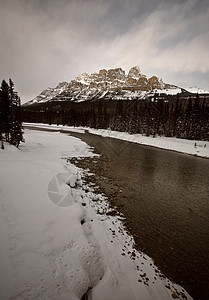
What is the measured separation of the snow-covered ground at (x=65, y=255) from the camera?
290cm

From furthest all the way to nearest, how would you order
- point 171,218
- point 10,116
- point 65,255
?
1. point 10,116
2. point 171,218
3. point 65,255

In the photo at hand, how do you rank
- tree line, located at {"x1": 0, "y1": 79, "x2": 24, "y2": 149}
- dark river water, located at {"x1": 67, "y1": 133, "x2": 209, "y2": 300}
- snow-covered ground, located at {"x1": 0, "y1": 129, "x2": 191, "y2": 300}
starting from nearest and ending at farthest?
snow-covered ground, located at {"x1": 0, "y1": 129, "x2": 191, "y2": 300}
dark river water, located at {"x1": 67, "y1": 133, "x2": 209, "y2": 300}
tree line, located at {"x1": 0, "y1": 79, "x2": 24, "y2": 149}

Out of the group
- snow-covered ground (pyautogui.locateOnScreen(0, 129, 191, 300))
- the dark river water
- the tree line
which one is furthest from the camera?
the tree line

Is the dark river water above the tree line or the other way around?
the other way around

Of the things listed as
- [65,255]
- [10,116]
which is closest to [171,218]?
[65,255]

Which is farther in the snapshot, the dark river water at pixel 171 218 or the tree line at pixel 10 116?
the tree line at pixel 10 116

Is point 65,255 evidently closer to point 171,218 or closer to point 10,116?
point 171,218

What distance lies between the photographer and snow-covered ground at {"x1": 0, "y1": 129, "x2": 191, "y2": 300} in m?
2.90

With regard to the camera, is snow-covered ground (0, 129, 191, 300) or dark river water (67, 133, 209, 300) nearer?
snow-covered ground (0, 129, 191, 300)

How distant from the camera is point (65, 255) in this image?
3.68m

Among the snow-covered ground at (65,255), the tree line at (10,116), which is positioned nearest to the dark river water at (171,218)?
Answer: the snow-covered ground at (65,255)

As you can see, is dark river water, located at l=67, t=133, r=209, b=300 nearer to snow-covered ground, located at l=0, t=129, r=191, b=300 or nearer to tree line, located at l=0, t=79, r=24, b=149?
snow-covered ground, located at l=0, t=129, r=191, b=300

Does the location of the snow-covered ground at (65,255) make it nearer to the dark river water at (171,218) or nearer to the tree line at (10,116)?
the dark river water at (171,218)

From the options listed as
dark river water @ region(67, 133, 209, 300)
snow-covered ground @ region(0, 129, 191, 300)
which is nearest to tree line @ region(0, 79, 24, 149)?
dark river water @ region(67, 133, 209, 300)
